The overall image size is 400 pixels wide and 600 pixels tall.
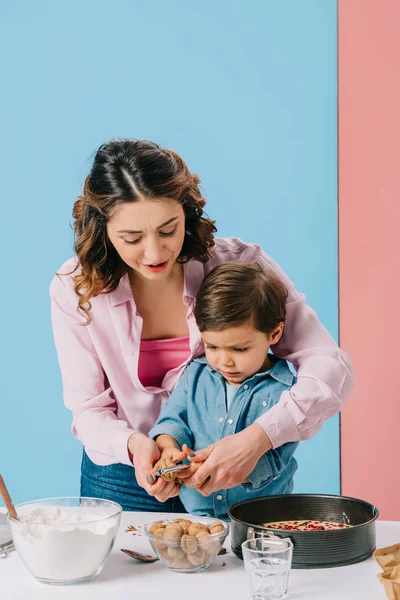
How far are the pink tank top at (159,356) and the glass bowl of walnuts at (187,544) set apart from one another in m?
0.71

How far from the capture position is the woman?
1.90m

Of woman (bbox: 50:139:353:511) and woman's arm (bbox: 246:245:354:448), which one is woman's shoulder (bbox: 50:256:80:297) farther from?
woman's arm (bbox: 246:245:354:448)

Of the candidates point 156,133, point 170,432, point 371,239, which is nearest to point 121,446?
point 170,432

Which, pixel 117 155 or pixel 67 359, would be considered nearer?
pixel 117 155

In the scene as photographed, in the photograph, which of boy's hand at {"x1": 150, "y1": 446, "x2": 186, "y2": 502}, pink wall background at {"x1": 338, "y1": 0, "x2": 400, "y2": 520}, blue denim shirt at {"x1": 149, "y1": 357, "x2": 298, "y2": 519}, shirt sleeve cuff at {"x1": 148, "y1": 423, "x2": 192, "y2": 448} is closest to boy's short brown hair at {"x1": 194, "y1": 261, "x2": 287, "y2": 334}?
blue denim shirt at {"x1": 149, "y1": 357, "x2": 298, "y2": 519}

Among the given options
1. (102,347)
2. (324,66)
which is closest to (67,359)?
(102,347)

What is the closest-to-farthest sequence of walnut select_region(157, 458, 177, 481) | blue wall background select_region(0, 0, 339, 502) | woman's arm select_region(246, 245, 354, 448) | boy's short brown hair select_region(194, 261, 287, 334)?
walnut select_region(157, 458, 177, 481) < woman's arm select_region(246, 245, 354, 448) < boy's short brown hair select_region(194, 261, 287, 334) < blue wall background select_region(0, 0, 339, 502)

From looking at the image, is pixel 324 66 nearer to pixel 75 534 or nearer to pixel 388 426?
pixel 388 426

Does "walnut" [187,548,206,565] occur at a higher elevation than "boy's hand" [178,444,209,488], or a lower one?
lower

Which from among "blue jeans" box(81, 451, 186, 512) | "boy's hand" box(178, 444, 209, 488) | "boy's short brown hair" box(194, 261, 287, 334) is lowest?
"blue jeans" box(81, 451, 186, 512)

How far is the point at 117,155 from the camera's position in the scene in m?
1.98

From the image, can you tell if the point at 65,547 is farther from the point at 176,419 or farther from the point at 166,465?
the point at 176,419

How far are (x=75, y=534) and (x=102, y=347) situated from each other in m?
0.78

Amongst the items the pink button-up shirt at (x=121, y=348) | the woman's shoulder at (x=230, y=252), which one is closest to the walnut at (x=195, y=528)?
the pink button-up shirt at (x=121, y=348)
